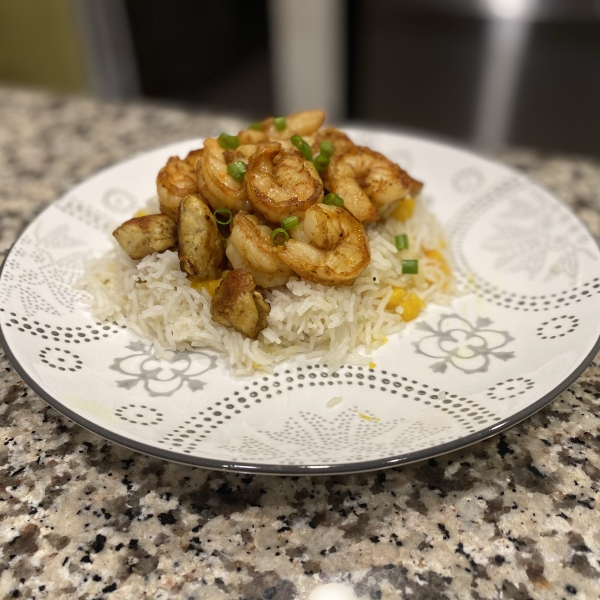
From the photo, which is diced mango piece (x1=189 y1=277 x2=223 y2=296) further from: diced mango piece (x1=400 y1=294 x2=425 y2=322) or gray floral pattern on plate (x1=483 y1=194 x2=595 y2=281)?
gray floral pattern on plate (x1=483 y1=194 x2=595 y2=281)

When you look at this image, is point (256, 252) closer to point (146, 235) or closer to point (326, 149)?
point (146, 235)

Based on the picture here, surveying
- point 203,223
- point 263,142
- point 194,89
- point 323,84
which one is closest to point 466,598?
point 203,223

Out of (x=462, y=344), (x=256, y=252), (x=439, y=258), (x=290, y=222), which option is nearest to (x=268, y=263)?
(x=256, y=252)

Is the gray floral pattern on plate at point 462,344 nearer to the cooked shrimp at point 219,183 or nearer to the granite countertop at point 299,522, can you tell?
the granite countertop at point 299,522

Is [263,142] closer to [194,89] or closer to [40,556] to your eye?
[40,556]

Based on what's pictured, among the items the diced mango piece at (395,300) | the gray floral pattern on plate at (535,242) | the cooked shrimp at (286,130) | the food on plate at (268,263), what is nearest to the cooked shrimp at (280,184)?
the food on plate at (268,263)

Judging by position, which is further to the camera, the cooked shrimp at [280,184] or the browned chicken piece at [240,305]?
the cooked shrimp at [280,184]

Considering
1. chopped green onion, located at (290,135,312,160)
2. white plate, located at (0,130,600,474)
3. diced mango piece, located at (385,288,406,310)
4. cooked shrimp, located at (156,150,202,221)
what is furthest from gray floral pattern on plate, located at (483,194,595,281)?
cooked shrimp, located at (156,150,202,221)
